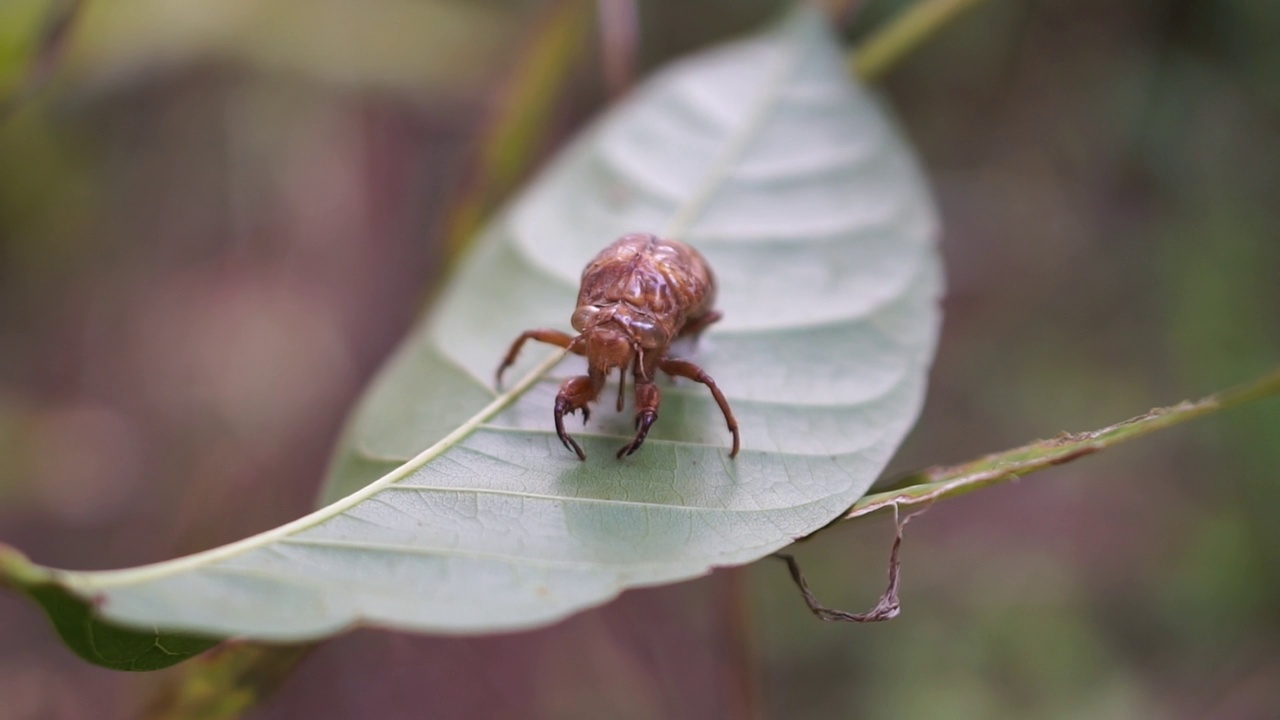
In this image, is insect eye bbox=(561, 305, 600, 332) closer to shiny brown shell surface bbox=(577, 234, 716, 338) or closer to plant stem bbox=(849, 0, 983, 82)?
shiny brown shell surface bbox=(577, 234, 716, 338)

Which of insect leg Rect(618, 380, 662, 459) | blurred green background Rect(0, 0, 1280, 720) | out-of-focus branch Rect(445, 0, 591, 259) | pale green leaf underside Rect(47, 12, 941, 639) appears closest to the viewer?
pale green leaf underside Rect(47, 12, 941, 639)

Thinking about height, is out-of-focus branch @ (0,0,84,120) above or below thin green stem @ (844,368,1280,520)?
above

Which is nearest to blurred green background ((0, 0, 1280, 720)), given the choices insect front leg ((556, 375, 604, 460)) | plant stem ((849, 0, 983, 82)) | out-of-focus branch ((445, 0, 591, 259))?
out-of-focus branch ((445, 0, 591, 259))

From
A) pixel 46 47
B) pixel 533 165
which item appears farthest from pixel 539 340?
pixel 533 165

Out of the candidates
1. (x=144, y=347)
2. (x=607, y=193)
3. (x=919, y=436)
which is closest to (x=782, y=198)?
(x=607, y=193)

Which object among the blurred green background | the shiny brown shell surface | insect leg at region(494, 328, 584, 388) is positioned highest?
the shiny brown shell surface

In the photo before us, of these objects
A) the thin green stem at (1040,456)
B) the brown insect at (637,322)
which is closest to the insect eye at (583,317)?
the brown insect at (637,322)
